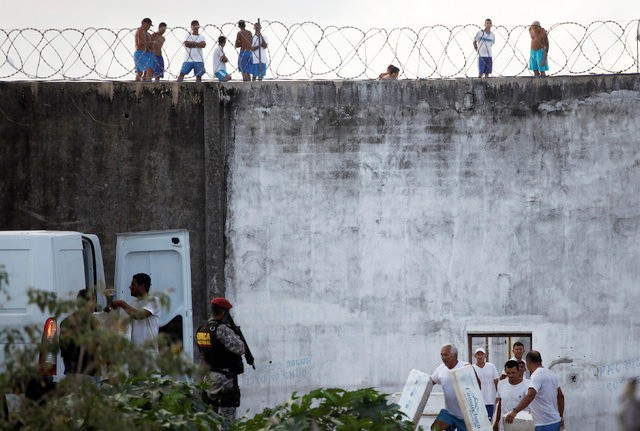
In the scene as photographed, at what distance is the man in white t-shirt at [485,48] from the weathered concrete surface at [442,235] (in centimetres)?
40

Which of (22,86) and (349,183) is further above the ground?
(22,86)

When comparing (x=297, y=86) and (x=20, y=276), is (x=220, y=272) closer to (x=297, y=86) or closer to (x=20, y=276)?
(x=297, y=86)

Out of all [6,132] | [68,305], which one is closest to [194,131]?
[6,132]

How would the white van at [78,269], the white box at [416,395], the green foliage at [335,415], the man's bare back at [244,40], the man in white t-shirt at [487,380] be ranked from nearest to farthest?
the green foliage at [335,415] < the white van at [78,269] < the white box at [416,395] < the man in white t-shirt at [487,380] < the man's bare back at [244,40]

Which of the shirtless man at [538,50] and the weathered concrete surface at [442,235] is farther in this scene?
the shirtless man at [538,50]

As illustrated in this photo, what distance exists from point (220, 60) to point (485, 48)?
3.26 m

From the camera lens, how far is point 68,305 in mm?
5391

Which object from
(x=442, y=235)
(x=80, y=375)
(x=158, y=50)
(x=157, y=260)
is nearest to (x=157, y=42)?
(x=158, y=50)

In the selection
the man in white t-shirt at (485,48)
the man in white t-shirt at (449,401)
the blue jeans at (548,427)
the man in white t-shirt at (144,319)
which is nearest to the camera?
the man in white t-shirt at (144,319)

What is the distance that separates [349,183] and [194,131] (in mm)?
1965

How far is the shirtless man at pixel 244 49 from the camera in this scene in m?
14.9

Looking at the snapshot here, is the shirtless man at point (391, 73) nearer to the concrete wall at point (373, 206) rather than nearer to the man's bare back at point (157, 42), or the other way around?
the concrete wall at point (373, 206)

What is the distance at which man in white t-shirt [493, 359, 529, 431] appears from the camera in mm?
12469

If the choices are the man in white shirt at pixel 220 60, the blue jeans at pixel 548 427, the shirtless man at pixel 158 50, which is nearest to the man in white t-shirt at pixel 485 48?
the man in white shirt at pixel 220 60
